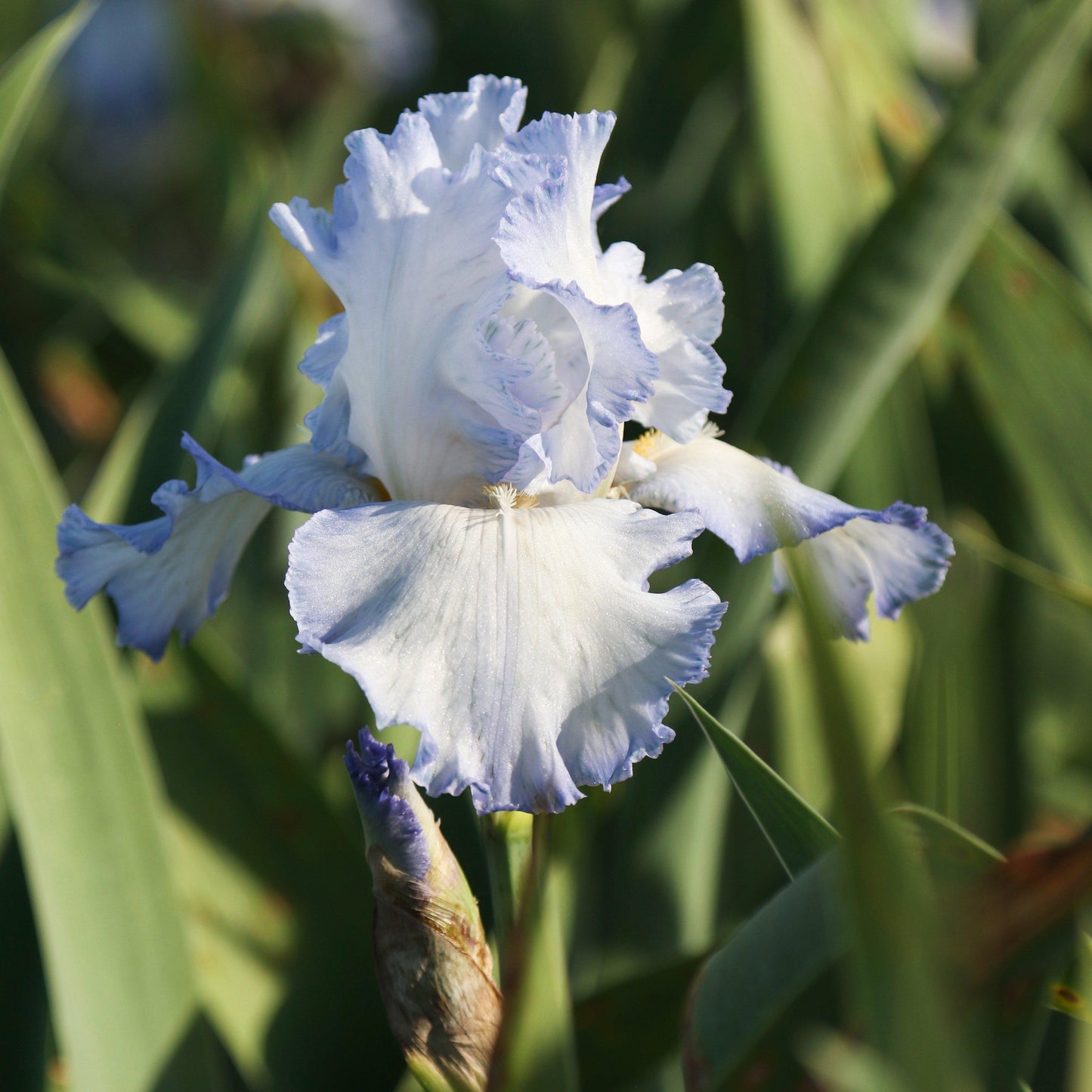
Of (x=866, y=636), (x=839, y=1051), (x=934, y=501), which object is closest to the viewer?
(x=839, y=1051)

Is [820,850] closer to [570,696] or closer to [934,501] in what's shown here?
[570,696]

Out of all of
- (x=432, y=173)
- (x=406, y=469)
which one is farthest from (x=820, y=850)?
(x=432, y=173)

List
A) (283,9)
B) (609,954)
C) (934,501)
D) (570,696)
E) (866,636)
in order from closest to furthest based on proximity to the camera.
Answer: (570,696)
(866,636)
(609,954)
(934,501)
(283,9)

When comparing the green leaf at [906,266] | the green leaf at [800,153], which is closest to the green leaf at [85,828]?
the green leaf at [906,266]

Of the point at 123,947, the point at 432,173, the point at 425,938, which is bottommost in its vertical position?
the point at 123,947

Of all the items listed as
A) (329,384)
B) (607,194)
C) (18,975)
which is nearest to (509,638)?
(329,384)
